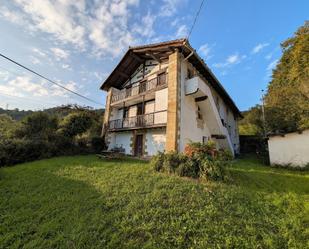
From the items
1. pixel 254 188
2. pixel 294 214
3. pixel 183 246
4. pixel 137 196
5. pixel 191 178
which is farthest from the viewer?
pixel 191 178

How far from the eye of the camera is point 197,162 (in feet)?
24.4

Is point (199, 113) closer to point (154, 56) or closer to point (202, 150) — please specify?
point (154, 56)

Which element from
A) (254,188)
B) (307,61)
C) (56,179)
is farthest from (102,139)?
(307,61)

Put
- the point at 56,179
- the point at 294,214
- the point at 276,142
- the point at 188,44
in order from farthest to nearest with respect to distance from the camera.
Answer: the point at 276,142, the point at 188,44, the point at 56,179, the point at 294,214

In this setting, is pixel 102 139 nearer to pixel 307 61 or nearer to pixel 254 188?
pixel 254 188

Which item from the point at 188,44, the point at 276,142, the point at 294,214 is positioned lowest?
the point at 294,214

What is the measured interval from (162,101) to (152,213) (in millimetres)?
8840

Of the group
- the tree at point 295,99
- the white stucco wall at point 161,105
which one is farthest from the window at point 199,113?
the tree at point 295,99

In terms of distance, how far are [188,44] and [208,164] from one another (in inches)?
318

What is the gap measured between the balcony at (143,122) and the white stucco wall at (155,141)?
75cm

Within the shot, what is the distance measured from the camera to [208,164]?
274 inches

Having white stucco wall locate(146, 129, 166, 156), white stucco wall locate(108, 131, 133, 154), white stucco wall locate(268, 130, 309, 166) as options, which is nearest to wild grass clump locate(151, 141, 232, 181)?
white stucco wall locate(146, 129, 166, 156)

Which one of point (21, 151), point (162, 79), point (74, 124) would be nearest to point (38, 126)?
point (74, 124)

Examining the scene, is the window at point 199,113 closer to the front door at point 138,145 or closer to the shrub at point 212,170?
the front door at point 138,145
